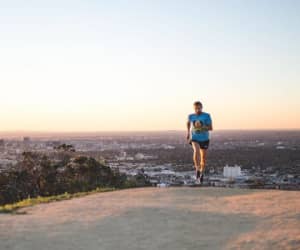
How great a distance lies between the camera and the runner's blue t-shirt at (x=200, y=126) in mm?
11523

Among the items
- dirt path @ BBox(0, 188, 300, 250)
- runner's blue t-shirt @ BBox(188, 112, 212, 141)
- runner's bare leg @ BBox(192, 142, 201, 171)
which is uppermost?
runner's blue t-shirt @ BBox(188, 112, 212, 141)

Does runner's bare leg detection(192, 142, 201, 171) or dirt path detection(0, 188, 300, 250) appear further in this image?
runner's bare leg detection(192, 142, 201, 171)

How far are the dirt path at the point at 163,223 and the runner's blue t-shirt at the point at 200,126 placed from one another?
165cm

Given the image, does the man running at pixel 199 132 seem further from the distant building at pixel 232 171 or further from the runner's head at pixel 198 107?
the distant building at pixel 232 171

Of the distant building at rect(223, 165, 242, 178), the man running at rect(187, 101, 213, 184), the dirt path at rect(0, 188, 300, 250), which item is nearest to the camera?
the dirt path at rect(0, 188, 300, 250)

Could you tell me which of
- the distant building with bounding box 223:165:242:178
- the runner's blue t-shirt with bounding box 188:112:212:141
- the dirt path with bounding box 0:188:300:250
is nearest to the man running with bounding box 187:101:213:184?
the runner's blue t-shirt with bounding box 188:112:212:141

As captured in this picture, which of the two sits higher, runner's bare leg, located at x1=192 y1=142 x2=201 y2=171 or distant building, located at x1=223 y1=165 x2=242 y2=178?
runner's bare leg, located at x1=192 y1=142 x2=201 y2=171

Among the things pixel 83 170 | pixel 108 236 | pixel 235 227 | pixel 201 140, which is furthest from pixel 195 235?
pixel 83 170

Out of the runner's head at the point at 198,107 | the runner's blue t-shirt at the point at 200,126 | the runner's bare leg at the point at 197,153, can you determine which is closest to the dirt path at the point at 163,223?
the runner's bare leg at the point at 197,153

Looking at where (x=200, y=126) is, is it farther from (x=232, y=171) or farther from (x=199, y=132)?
(x=232, y=171)

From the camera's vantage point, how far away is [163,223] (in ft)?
25.8

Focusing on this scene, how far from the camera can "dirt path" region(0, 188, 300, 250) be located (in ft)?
22.5

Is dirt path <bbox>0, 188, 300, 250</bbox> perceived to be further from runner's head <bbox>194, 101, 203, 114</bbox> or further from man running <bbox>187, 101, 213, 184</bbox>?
runner's head <bbox>194, 101, 203, 114</bbox>

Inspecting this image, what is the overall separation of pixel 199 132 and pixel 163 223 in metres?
3.97
